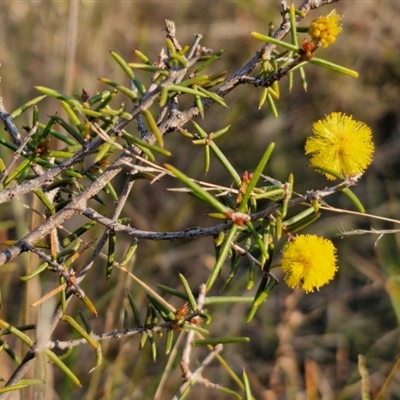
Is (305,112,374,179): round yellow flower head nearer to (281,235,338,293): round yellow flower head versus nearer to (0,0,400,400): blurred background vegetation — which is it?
(281,235,338,293): round yellow flower head

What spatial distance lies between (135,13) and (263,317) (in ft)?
5.41

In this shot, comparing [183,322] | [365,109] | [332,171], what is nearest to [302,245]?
[332,171]

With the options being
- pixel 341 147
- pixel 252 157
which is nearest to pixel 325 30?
pixel 341 147

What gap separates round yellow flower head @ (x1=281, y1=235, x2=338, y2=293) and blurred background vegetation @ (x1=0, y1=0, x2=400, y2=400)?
43.1 inches

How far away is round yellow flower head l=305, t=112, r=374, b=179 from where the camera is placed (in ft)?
1.98

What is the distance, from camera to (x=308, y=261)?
23.0 inches

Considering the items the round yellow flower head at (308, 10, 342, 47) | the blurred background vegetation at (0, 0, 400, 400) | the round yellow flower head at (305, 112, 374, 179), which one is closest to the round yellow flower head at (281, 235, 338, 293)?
the round yellow flower head at (305, 112, 374, 179)

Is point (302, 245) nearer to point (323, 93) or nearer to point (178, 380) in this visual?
point (178, 380)

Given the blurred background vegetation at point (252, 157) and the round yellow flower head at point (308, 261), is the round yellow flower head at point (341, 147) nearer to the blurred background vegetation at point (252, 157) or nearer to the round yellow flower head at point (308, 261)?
the round yellow flower head at point (308, 261)

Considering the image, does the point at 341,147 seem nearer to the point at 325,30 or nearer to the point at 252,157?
the point at 325,30

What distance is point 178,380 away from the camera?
60.1 inches

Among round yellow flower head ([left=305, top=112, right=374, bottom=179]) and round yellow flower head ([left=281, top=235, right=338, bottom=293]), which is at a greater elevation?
round yellow flower head ([left=305, top=112, right=374, bottom=179])

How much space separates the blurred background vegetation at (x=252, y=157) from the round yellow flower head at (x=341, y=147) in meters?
1.11

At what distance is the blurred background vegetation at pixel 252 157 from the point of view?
1.94 m
